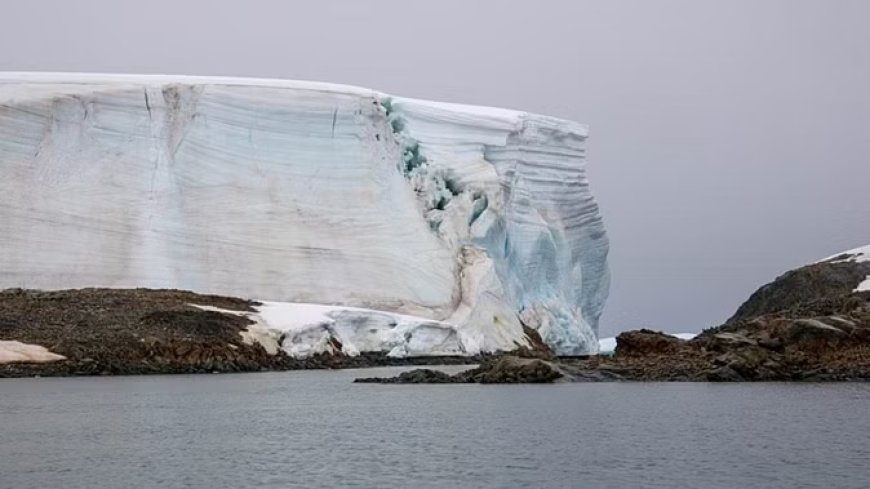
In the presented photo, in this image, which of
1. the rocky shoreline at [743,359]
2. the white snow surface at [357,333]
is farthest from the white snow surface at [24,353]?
the rocky shoreline at [743,359]

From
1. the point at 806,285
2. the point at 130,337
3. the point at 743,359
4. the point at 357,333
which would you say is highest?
the point at 806,285

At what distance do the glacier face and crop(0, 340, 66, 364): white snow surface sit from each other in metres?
10.5

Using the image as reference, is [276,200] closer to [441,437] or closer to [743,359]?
[743,359]

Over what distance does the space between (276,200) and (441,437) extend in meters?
29.6

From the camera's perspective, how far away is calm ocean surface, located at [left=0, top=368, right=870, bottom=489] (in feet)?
44.8

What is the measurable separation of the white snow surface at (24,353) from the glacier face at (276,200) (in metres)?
10.5

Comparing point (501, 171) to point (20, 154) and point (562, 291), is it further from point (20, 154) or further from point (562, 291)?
point (20, 154)

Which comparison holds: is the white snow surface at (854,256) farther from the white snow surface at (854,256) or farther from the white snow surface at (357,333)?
the white snow surface at (357,333)

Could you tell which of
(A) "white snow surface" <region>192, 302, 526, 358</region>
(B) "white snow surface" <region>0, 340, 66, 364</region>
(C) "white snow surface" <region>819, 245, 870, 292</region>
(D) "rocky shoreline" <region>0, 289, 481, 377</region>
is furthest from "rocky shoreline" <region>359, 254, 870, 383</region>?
(C) "white snow surface" <region>819, 245, 870, 292</region>

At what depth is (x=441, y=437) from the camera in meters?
17.2

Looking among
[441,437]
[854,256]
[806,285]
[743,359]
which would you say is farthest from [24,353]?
[854,256]

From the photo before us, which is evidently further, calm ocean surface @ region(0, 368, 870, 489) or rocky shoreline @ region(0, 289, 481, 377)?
rocky shoreline @ region(0, 289, 481, 377)

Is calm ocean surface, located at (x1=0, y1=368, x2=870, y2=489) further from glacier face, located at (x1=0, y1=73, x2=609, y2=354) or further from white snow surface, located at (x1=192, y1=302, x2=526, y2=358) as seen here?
glacier face, located at (x1=0, y1=73, x2=609, y2=354)

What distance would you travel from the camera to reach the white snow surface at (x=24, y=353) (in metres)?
30.0
